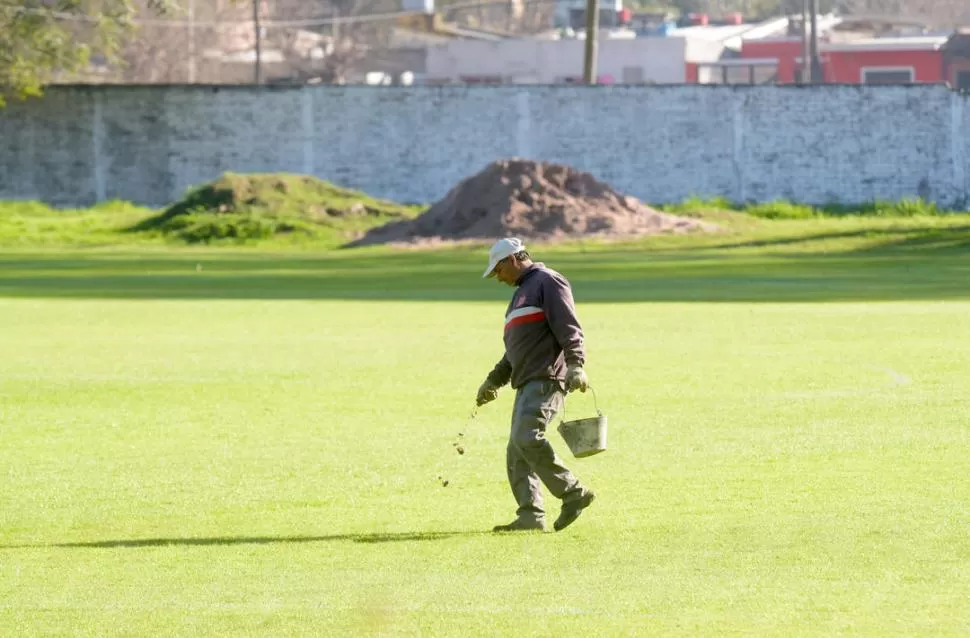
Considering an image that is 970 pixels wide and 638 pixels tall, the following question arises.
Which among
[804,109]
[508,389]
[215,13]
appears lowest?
[508,389]

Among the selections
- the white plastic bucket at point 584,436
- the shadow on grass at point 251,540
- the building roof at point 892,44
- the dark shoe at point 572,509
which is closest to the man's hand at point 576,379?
the white plastic bucket at point 584,436

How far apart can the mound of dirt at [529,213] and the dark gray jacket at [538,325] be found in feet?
117

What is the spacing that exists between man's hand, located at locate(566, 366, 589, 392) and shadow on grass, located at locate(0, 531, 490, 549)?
1.12 meters

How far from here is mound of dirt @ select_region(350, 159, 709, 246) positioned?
159ft

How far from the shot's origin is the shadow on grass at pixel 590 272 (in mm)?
32875

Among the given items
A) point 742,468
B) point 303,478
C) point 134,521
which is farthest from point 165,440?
point 742,468

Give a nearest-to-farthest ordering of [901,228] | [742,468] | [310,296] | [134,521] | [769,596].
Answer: [769,596], [134,521], [742,468], [310,296], [901,228]

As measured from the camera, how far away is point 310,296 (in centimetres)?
3297

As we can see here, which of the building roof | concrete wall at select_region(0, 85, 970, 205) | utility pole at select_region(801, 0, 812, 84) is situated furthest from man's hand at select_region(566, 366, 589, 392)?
the building roof

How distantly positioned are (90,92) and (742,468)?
1901 inches

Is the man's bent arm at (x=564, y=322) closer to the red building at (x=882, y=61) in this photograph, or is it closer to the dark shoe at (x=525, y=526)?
the dark shoe at (x=525, y=526)

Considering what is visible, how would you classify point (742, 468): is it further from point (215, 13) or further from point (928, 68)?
point (215, 13)

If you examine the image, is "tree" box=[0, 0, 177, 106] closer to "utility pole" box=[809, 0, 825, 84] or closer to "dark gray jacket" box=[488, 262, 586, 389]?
"utility pole" box=[809, 0, 825, 84]

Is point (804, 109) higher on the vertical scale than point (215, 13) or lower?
lower
